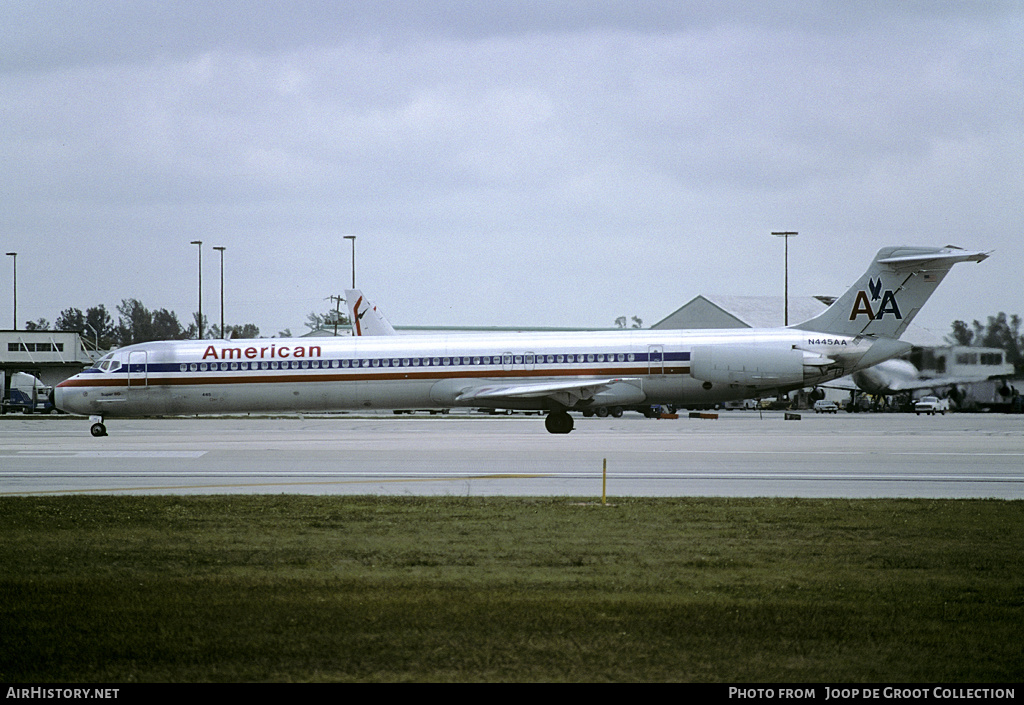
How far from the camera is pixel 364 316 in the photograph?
66562mm

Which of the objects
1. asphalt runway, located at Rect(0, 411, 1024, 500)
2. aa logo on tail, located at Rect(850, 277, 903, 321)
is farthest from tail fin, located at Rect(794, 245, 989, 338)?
asphalt runway, located at Rect(0, 411, 1024, 500)

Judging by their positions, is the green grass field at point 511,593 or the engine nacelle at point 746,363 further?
the engine nacelle at point 746,363

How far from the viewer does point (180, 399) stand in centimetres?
3834

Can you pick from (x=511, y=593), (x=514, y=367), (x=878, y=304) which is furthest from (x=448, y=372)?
(x=511, y=593)

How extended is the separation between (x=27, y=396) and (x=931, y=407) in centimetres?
6445

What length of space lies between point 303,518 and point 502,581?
17.2ft

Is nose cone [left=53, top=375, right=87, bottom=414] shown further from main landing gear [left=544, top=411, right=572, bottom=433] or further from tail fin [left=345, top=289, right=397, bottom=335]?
tail fin [left=345, top=289, right=397, bottom=335]

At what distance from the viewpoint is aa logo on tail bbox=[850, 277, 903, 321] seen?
123 feet

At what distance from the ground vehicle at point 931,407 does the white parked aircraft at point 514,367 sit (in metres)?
34.4

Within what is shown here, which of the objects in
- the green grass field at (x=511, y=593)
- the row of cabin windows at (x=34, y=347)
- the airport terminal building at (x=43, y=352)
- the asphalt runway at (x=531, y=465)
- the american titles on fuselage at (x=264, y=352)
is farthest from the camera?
the row of cabin windows at (x=34, y=347)

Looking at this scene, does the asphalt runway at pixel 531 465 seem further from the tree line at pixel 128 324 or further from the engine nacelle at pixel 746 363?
the tree line at pixel 128 324

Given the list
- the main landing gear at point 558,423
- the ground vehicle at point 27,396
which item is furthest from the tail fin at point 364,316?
the main landing gear at point 558,423

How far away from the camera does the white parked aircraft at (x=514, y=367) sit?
123 ft

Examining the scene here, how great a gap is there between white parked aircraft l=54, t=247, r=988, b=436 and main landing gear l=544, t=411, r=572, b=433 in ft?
0.17
